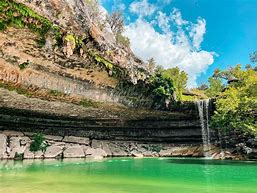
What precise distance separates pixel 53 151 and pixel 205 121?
1193 centimetres

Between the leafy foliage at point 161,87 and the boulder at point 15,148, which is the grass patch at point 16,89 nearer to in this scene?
the boulder at point 15,148

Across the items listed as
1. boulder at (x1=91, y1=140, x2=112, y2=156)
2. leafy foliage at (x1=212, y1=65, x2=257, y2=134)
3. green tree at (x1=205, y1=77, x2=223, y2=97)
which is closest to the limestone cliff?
leafy foliage at (x1=212, y1=65, x2=257, y2=134)

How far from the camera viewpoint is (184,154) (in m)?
27.0

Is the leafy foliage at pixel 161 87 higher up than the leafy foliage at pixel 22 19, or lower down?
lower down

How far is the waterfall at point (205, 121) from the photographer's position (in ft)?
78.8

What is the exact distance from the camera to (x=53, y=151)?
22953 millimetres

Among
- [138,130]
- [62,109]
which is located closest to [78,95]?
[62,109]

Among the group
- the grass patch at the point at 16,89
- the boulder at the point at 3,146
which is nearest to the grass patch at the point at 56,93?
the grass patch at the point at 16,89

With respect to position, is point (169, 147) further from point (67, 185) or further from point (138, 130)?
point (67, 185)

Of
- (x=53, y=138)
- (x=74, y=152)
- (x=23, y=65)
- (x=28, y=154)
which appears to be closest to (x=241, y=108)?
(x=23, y=65)

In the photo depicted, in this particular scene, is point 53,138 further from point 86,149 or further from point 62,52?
point 62,52

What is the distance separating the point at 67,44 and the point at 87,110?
337 inches

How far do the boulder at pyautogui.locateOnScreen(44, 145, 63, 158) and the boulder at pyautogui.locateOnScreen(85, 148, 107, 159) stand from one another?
7.82ft

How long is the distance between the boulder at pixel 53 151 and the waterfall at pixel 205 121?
10.7 metres
